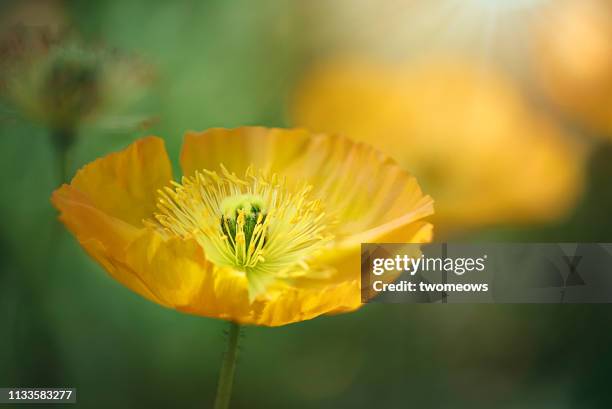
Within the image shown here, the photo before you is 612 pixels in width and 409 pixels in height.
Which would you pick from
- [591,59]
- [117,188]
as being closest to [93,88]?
[117,188]

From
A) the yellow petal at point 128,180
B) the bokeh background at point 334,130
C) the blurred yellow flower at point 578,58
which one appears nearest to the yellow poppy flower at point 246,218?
the yellow petal at point 128,180

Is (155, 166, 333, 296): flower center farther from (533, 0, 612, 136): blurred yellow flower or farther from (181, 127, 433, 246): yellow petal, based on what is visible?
(533, 0, 612, 136): blurred yellow flower

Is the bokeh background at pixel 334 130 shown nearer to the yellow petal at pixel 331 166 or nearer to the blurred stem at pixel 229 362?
the yellow petal at pixel 331 166

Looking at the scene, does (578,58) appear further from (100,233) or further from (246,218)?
(100,233)

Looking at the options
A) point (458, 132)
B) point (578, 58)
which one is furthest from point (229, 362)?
point (578, 58)

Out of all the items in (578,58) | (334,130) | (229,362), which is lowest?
(229,362)

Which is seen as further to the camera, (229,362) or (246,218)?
(246,218)

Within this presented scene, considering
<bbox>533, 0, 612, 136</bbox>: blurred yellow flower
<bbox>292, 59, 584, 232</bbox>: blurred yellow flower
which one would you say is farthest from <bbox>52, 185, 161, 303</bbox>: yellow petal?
<bbox>533, 0, 612, 136</bbox>: blurred yellow flower
